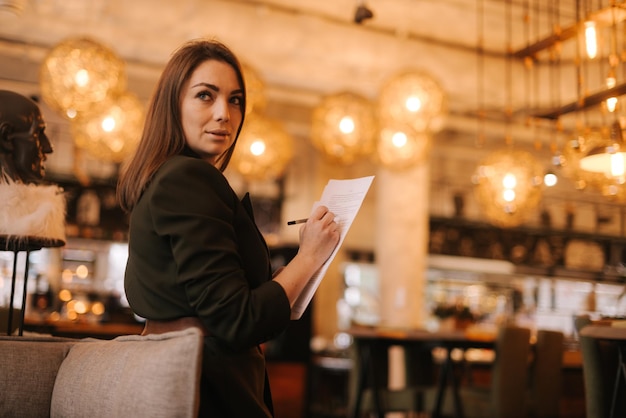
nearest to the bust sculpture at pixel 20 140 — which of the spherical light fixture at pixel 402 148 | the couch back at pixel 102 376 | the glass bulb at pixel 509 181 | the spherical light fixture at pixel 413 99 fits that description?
the couch back at pixel 102 376

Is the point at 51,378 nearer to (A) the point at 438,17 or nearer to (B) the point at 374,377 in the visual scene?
(B) the point at 374,377

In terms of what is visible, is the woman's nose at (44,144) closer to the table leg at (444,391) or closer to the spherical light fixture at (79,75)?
the spherical light fixture at (79,75)

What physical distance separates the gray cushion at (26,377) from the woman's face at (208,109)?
0.67m

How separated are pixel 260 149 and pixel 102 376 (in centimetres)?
627

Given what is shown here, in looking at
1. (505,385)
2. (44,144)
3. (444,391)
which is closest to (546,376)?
(505,385)

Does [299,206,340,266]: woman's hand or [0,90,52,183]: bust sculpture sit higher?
[0,90,52,183]: bust sculpture

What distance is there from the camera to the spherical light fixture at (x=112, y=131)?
7.77 meters

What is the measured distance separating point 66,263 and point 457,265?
26.7 ft

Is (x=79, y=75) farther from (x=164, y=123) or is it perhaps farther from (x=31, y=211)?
(x=164, y=123)

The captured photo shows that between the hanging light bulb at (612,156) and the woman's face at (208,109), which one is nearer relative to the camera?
the woman's face at (208,109)

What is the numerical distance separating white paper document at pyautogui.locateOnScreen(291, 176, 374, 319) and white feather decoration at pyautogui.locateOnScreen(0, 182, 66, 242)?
37.1 inches

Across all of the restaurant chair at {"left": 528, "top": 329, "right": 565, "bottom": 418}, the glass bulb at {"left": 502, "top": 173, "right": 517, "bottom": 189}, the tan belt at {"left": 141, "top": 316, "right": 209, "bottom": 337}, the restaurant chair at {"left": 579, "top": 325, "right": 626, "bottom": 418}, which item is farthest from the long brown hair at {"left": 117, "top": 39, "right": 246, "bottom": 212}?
the glass bulb at {"left": 502, "top": 173, "right": 517, "bottom": 189}

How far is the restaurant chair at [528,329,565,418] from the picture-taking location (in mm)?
6340

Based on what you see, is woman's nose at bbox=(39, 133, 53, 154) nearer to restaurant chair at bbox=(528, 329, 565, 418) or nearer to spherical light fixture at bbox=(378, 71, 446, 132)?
spherical light fixture at bbox=(378, 71, 446, 132)
